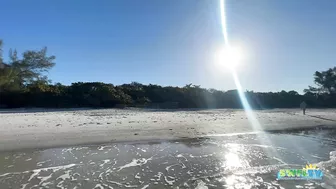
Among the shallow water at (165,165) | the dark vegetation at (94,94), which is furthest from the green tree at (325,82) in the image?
the shallow water at (165,165)

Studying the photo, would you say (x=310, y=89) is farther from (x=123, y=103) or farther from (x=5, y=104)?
(x=5, y=104)

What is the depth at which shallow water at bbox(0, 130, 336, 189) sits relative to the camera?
19.2 feet

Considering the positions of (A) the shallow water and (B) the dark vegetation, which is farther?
(B) the dark vegetation

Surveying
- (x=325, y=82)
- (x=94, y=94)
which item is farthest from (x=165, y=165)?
(x=325, y=82)

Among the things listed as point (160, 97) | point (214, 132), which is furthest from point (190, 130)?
point (160, 97)

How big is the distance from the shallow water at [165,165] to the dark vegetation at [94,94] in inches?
641

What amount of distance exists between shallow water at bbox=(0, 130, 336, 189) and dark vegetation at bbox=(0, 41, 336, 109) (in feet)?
53.4

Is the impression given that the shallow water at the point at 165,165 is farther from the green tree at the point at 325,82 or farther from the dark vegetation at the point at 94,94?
the green tree at the point at 325,82

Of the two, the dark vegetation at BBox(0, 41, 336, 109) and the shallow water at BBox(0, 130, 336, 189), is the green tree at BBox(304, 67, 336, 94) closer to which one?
the dark vegetation at BBox(0, 41, 336, 109)

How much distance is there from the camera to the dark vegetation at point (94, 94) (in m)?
23.4

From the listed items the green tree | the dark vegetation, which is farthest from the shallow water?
the green tree

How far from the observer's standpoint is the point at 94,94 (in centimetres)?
2573

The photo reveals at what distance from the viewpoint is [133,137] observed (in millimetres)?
11422

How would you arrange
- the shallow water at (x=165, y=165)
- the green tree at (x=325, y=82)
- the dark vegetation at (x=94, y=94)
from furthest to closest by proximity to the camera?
the green tree at (x=325, y=82)
the dark vegetation at (x=94, y=94)
the shallow water at (x=165, y=165)
